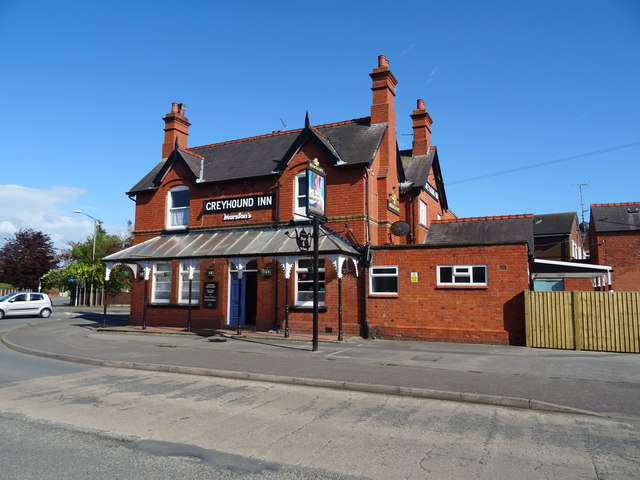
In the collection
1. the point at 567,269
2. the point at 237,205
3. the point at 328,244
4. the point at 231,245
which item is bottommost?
the point at 567,269

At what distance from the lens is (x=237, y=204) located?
20516mm

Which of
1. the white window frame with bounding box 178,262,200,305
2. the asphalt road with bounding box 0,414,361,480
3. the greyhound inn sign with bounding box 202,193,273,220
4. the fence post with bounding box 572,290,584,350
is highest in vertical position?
the greyhound inn sign with bounding box 202,193,273,220

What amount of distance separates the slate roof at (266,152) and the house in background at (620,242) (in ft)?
79.3

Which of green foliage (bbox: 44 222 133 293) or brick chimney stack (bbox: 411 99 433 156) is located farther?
green foliage (bbox: 44 222 133 293)

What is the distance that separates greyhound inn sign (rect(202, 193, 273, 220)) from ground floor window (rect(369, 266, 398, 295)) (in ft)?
18.0

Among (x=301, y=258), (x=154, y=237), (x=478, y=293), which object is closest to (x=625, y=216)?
(x=478, y=293)

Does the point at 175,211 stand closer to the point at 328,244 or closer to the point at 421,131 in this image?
the point at 328,244

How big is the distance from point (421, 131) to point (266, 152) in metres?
8.92

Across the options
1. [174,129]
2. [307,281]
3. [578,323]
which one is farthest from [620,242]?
[174,129]

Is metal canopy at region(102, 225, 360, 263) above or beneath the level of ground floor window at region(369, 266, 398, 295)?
above

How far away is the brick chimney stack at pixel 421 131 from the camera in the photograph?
2481 centimetres

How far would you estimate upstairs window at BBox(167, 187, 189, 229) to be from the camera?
72.7ft

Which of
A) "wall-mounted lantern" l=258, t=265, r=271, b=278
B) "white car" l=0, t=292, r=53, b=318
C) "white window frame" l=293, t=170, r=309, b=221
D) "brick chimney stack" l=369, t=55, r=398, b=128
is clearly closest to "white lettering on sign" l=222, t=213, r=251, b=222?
"white window frame" l=293, t=170, r=309, b=221

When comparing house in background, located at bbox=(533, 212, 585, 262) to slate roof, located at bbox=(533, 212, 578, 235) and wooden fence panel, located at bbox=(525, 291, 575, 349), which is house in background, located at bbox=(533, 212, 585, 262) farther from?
wooden fence panel, located at bbox=(525, 291, 575, 349)
